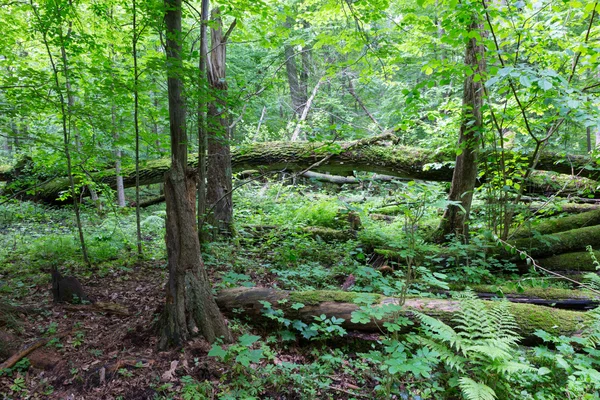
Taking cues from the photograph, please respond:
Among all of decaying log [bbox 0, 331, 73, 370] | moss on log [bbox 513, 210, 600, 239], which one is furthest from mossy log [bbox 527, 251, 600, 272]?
decaying log [bbox 0, 331, 73, 370]

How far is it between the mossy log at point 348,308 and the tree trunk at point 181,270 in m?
0.45

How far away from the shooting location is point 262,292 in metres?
3.70

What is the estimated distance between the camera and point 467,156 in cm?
577

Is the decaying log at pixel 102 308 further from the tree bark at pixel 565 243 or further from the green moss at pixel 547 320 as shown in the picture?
the tree bark at pixel 565 243

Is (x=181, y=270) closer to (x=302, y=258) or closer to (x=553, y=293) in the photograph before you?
(x=302, y=258)

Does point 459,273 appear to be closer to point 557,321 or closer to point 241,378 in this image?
point 557,321

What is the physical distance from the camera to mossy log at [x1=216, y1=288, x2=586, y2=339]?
3.24 meters

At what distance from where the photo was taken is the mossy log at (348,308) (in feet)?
10.6

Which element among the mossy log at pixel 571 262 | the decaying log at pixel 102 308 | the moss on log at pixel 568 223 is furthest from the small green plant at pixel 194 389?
the moss on log at pixel 568 223

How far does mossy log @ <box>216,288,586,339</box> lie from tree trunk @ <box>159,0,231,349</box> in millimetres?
450

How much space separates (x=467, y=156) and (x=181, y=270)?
5.02 m

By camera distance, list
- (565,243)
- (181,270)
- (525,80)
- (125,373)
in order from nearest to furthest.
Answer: (525,80), (125,373), (181,270), (565,243)

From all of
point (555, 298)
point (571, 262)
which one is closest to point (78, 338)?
point (555, 298)

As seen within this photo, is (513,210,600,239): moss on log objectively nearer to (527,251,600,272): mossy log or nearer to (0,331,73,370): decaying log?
(527,251,600,272): mossy log
